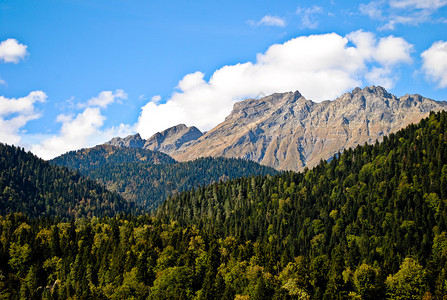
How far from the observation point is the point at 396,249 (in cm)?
19662

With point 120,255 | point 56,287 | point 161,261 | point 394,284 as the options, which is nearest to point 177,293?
point 161,261

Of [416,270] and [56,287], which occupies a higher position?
[416,270]

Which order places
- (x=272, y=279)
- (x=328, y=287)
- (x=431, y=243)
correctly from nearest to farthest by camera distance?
(x=328, y=287) → (x=272, y=279) → (x=431, y=243)

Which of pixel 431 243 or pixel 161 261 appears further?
pixel 431 243

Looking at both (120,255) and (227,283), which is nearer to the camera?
(227,283)

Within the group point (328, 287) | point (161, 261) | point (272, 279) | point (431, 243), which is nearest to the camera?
point (328, 287)

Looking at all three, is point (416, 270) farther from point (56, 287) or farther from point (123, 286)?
point (56, 287)

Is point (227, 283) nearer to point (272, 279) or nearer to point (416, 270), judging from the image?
point (272, 279)

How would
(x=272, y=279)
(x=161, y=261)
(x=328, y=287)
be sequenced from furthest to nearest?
(x=161, y=261)
(x=272, y=279)
(x=328, y=287)

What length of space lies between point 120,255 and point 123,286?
31.0m

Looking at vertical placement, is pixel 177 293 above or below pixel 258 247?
below

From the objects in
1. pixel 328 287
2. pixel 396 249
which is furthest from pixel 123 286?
pixel 396 249

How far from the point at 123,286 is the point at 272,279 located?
178 ft

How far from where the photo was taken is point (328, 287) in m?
139
